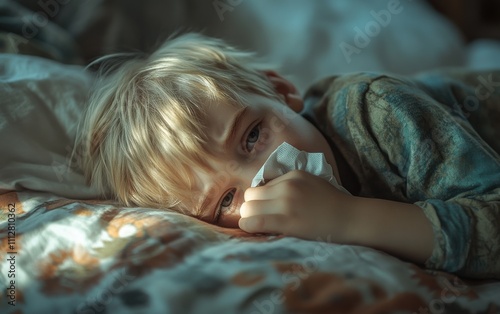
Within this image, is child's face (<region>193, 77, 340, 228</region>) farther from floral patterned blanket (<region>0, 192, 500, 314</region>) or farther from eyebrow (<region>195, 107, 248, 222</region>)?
floral patterned blanket (<region>0, 192, 500, 314</region>)

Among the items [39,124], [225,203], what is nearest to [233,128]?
[225,203]

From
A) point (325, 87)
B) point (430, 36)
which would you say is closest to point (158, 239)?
point (325, 87)

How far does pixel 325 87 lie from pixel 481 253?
0.51 meters

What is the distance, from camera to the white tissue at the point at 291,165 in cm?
82

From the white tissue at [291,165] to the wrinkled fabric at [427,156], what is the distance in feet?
0.43

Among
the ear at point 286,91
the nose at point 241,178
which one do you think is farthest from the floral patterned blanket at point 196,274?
the ear at point 286,91

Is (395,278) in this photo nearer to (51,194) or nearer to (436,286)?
(436,286)

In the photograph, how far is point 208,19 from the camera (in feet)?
5.39

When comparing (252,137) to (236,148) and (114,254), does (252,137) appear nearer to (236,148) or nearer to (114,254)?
(236,148)

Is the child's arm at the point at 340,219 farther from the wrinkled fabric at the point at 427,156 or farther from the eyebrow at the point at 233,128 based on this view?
the eyebrow at the point at 233,128

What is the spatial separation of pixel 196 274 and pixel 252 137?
325mm

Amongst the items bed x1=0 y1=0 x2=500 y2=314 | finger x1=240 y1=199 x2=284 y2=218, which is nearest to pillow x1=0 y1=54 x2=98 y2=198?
bed x1=0 y1=0 x2=500 y2=314

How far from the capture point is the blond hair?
86cm

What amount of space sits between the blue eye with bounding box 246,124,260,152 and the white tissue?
0.05 m
